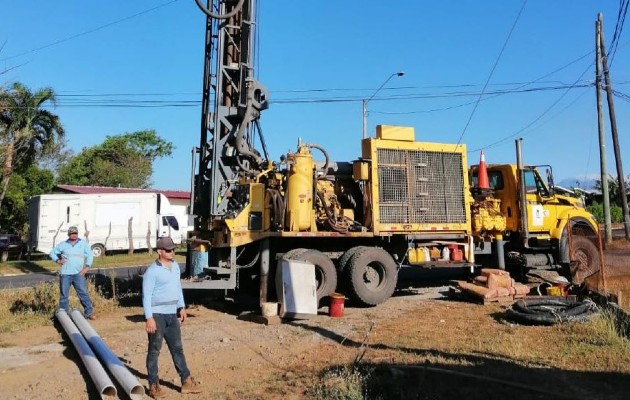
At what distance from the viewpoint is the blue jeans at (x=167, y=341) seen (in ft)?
18.6

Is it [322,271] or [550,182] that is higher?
[550,182]

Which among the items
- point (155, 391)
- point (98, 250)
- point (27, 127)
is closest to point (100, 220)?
point (98, 250)

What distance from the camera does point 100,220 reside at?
27.0 metres

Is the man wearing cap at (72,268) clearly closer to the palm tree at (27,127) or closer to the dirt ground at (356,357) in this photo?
the dirt ground at (356,357)

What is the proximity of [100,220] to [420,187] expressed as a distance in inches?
792

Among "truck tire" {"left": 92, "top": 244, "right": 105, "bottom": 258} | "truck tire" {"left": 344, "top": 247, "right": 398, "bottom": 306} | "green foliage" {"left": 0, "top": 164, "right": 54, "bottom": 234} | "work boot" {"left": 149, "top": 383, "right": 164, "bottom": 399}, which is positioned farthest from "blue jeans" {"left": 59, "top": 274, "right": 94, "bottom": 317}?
"green foliage" {"left": 0, "top": 164, "right": 54, "bottom": 234}

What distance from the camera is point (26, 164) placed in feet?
96.8

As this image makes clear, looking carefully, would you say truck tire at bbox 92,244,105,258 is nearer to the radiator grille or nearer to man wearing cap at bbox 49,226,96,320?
man wearing cap at bbox 49,226,96,320

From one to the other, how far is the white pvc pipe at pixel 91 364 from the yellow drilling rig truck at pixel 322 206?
7.96 feet

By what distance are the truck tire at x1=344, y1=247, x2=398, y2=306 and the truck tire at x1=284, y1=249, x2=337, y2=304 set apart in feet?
1.13

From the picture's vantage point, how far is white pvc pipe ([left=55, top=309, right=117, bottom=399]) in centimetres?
549

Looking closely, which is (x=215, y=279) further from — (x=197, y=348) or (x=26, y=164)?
(x=26, y=164)

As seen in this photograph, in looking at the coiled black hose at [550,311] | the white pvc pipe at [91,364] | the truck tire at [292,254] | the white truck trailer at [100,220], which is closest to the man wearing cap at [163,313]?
the white pvc pipe at [91,364]

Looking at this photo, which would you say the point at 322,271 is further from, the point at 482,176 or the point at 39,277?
the point at 39,277
